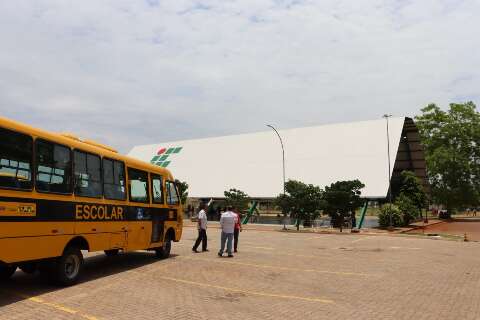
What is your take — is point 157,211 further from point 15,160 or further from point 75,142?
point 15,160

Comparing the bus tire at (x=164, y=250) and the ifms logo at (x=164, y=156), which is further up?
the ifms logo at (x=164, y=156)

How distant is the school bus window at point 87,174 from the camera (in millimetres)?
9938

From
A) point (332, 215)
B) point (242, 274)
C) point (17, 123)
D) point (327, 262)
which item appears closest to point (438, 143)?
point (332, 215)

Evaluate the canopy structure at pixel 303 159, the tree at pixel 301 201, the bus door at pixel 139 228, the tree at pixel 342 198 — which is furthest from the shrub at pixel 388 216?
the bus door at pixel 139 228

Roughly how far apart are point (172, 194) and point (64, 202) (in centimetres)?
611

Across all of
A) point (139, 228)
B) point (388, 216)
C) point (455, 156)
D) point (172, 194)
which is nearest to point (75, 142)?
point (139, 228)

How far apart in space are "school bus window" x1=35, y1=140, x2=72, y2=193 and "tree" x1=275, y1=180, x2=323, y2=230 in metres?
24.7

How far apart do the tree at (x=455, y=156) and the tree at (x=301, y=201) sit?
31.6 m

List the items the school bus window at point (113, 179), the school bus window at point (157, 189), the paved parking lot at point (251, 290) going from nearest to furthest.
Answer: the paved parking lot at point (251, 290) < the school bus window at point (113, 179) < the school bus window at point (157, 189)

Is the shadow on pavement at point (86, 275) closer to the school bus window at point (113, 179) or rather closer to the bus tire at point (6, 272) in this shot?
the bus tire at point (6, 272)

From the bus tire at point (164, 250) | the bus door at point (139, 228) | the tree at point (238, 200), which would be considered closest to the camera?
the bus door at point (139, 228)

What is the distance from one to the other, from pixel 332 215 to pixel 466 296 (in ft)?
82.4

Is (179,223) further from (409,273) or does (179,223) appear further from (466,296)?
(466,296)

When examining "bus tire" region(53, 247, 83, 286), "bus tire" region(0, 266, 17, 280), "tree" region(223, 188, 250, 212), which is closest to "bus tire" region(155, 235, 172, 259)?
"bus tire" region(53, 247, 83, 286)
